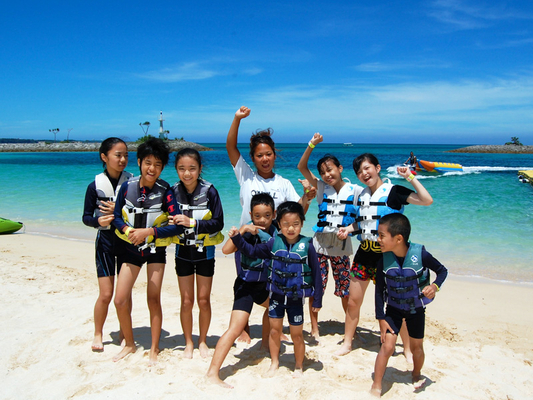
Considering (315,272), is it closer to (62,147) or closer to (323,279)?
(323,279)

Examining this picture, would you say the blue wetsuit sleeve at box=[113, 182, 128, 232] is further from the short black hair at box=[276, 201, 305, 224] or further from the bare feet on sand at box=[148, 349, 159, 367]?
the short black hair at box=[276, 201, 305, 224]

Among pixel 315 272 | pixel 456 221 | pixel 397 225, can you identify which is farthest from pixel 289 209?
pixel 456 221

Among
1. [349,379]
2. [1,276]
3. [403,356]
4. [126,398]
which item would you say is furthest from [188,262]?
[1,276]

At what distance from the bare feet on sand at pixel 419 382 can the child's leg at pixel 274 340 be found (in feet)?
3.97

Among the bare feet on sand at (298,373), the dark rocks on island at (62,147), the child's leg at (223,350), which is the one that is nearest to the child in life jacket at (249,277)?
the child's leg at (223,350)

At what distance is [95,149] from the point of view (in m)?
83.3

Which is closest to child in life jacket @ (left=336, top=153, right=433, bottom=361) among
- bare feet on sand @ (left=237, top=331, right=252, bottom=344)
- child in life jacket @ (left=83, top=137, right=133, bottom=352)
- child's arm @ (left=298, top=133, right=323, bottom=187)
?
child's arm @ (left=298, top=133, right=323, bottom=187)

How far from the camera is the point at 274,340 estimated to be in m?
3.53

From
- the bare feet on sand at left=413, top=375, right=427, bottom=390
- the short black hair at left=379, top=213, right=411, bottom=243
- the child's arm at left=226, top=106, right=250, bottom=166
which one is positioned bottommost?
the bare feet on sand at left=413, top=375, right=427, bottom=390

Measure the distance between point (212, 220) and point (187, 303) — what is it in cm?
87

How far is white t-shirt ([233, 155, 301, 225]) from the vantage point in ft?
12.9

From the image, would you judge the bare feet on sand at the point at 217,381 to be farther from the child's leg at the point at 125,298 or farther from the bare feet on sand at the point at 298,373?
the child's leg at the point at 125,298

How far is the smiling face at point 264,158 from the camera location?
394 centimetres

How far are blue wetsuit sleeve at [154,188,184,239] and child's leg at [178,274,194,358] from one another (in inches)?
19.4
